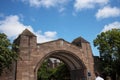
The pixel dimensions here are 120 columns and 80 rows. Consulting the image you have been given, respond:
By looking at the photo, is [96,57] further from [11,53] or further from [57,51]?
[11,53]

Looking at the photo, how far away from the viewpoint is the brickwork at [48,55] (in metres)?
25.1

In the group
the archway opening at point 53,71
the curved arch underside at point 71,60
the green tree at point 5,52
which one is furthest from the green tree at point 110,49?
the green tree at point 5,52

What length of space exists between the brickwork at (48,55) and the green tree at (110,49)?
82.1 inches

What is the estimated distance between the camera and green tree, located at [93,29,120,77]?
28094 mm

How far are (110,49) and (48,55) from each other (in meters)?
8.70

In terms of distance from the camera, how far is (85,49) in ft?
99.1

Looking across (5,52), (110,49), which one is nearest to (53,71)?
(110,49)

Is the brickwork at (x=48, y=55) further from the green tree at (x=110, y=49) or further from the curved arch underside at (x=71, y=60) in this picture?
the green tree at (x=110, y=49)

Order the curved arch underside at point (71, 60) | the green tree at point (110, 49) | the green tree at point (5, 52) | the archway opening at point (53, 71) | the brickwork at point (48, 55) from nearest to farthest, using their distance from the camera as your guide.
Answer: the green tree at point (5, 52), the brickwork at point (48, 55), the green tree at point (110, 49), the curved arch underside at point (71, 60), the archway opening at point (53, 71)

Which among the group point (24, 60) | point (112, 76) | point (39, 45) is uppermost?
point (39, 45)

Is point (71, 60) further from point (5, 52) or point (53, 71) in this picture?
point (53, 71)

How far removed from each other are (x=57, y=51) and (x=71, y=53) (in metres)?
2.21

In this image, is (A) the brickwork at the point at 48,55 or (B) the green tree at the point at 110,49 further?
(B) the green tree at the point at 110,49

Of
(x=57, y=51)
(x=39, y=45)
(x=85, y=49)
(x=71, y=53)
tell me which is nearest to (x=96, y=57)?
(x=85, y=49)
